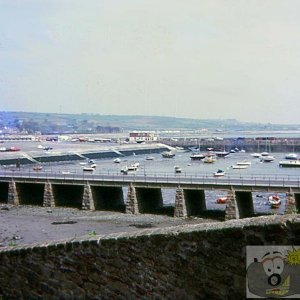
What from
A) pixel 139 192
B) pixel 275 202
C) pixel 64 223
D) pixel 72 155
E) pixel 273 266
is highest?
pixel 273 266

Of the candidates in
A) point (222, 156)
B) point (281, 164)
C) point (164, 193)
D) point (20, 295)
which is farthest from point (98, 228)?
point (222, 156)

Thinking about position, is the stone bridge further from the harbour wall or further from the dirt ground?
the harbour wall

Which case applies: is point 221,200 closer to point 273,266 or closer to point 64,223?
point 64,223

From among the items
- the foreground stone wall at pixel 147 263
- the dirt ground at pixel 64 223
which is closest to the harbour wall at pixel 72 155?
the dirt ground at pixel 64 223

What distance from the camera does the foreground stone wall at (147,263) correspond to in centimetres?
921

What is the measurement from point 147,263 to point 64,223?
32.7 meters

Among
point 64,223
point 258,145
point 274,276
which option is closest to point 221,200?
point 64,223

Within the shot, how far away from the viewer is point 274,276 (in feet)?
29.5

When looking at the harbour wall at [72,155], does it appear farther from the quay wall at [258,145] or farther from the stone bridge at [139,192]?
the stone bridge at [139,192]

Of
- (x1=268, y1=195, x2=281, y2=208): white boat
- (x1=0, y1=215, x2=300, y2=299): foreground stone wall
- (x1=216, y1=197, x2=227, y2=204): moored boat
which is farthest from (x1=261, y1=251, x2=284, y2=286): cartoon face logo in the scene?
(x1=216, y1=197, x2=227, y2=204): moored boat

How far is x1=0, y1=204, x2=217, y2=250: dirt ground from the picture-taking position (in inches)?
1478

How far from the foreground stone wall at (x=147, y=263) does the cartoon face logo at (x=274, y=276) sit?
0.19m

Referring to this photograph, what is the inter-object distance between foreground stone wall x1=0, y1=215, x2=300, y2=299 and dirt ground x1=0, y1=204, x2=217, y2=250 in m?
23.4

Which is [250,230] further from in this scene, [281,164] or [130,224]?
[281,164]
